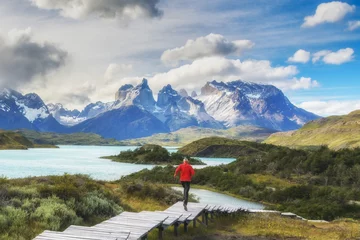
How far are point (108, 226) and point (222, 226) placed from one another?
12.9 meters

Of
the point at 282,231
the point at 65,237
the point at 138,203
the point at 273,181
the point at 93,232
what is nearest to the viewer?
the point at 65,237

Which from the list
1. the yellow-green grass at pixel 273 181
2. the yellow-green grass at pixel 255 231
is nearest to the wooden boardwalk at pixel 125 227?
the yellow-green grass at pixel 255 231

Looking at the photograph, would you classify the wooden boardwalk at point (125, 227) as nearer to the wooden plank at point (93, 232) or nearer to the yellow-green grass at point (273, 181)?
the wooden plank at point (93, 232)

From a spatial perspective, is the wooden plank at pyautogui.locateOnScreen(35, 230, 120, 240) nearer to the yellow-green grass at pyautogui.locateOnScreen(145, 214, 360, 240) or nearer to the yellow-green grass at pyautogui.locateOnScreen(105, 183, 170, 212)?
the yellow-green grass at pyautogui.locateOnScreen(145, 214, 360, 240)

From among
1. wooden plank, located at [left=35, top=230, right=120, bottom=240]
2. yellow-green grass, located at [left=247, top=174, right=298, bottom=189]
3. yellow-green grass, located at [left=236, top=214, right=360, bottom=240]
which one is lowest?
yellow-green grass, located at [left=247, top=174, right=298, bottom=189]

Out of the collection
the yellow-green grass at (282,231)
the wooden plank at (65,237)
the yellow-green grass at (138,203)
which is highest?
the wooden plank at (65,237)

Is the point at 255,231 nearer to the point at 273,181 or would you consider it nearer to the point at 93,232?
the point at 93,232

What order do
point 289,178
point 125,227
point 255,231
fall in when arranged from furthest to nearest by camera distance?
point 289,178, point 255,231, point 125,227

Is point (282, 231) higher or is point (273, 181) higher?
point (282, 231)

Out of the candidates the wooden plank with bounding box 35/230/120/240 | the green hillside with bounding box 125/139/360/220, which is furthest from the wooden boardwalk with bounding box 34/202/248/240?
the green hillside with bounding box 125/139/360/220

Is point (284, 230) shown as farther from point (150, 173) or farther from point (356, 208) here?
point (150, 173)

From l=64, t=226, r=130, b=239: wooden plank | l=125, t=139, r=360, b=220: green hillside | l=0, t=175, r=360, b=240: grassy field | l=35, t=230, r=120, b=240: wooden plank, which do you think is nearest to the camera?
l=35, t=230, r=120, b=240: wooden plank

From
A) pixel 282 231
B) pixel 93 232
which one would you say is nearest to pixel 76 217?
pixel 93 232

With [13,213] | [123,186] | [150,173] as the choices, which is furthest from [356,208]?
[150,173]
